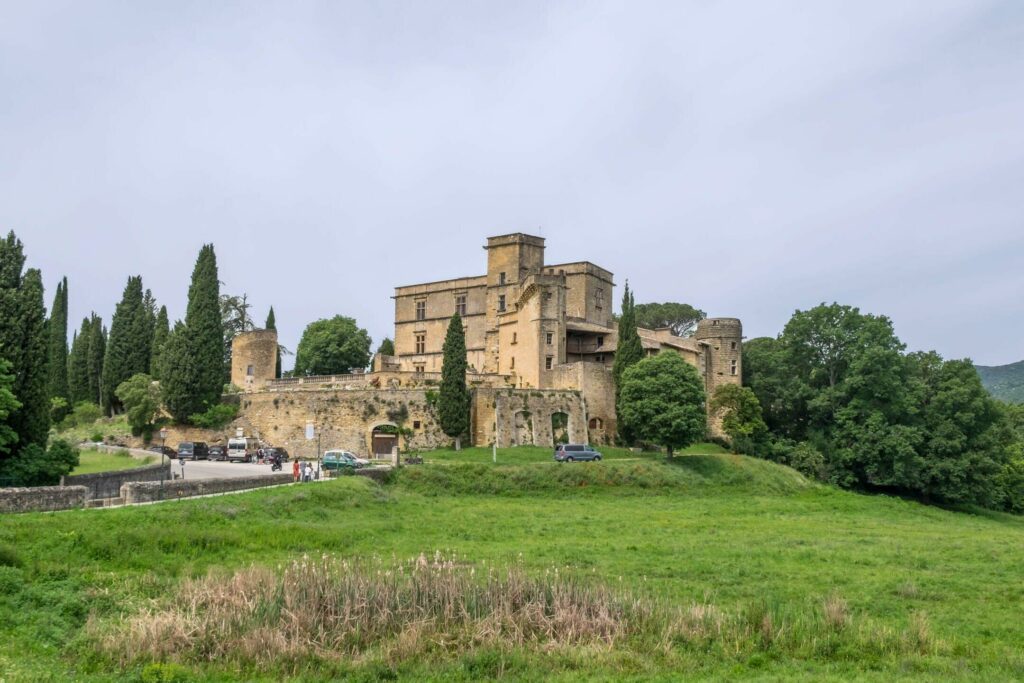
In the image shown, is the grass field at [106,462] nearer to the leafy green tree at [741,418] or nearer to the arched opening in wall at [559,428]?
the arched opening in wall at [559,428]

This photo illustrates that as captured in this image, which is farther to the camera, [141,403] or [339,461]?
[141,403]

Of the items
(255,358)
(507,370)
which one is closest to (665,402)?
(507,370)

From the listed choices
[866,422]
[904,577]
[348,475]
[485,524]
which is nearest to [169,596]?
[485,524]

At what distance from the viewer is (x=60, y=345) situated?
62.0 m

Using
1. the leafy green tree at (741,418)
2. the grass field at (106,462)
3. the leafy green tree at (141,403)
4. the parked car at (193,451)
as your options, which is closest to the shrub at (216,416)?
the leafy green tree at (141,403)

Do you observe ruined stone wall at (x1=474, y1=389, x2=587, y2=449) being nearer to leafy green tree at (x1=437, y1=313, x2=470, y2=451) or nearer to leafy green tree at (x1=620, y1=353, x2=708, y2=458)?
leafy green tree at (x1=437, y1=313, x2=470, y2=451)

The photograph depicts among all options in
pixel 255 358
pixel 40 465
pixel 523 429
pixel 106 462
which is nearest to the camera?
pixel 40 465

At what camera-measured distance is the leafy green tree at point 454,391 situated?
49375mm

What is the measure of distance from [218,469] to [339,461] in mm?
5707

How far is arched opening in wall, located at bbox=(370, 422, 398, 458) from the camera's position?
51375 mm

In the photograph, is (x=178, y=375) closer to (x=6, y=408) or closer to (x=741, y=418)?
(x=6, y=408)

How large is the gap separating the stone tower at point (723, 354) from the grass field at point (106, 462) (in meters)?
37.0

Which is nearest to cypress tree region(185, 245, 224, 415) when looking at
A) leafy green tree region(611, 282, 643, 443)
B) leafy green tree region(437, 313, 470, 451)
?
leafy green tree region(437, 313, 470, 451)

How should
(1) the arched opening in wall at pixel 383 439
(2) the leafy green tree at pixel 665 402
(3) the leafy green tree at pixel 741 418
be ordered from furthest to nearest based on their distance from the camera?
(3) the leafy green tree at pixel 741 418 < (1) the arched opening in wall at pixel 383 439 < (2) the leafy green tree at pixel 665 402
